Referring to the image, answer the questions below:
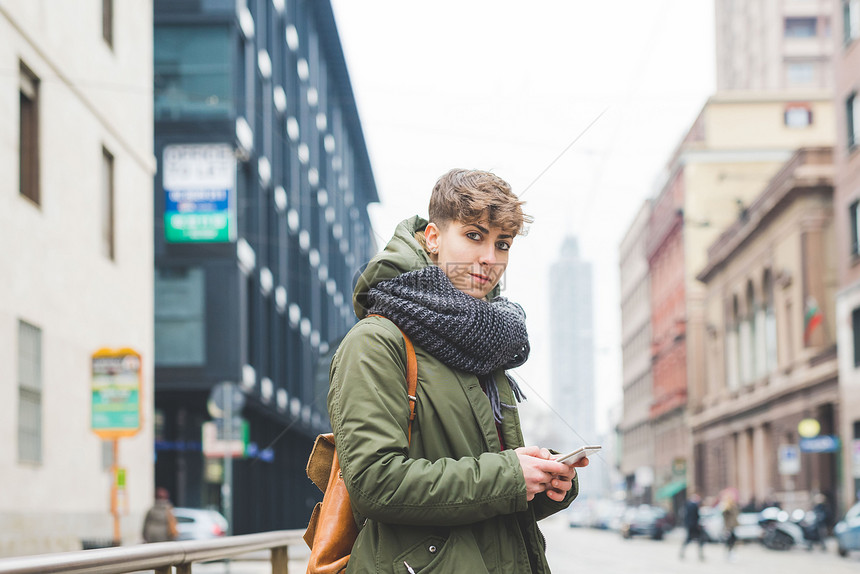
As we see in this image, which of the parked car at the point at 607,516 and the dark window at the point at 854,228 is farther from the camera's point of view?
the parked car at the point at 607,516

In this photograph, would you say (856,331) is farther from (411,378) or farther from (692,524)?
(411,378)

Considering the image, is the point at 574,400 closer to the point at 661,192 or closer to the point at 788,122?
the point at 788,122

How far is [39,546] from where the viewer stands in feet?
54.0

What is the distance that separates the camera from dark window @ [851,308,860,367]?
3722 centimetres

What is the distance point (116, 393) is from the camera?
1430 centimetres

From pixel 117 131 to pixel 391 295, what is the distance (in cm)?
1976

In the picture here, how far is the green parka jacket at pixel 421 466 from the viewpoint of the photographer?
2.59m

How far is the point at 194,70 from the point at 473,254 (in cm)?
2765

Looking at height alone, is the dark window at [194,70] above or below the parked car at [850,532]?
above

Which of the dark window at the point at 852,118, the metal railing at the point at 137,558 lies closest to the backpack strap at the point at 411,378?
the metal railing at the point at 137,558

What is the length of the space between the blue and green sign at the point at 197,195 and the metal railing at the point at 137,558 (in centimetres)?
1788

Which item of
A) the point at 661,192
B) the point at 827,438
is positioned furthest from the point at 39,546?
the point at 661,192

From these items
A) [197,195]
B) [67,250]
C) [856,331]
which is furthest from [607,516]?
[67,250]

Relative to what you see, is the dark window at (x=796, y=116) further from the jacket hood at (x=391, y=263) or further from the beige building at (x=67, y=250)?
the jacket hood at (x=391, y=263)
